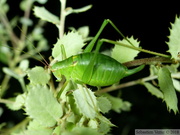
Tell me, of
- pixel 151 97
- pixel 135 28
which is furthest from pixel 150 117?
pixel 135 28

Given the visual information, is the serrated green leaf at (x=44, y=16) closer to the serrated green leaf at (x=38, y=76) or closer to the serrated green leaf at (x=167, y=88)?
the serrated green leaf at (x=38, y=76)

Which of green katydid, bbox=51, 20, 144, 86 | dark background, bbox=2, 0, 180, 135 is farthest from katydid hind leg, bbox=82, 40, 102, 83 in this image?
dark background, bbox=2, 0, 180, 135

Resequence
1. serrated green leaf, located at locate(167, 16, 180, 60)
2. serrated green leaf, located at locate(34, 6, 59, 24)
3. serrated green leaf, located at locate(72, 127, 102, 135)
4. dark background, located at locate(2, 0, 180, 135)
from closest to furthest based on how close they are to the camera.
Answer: serrated green leaf, located at locate(72, 127, 102, 135), serrated green leaf, located at locate(167, 16, 180, 60), serrated green leaf, located at locate(34, 6, 59, 24), dark background, located at locate(2, 0, 180, 135)

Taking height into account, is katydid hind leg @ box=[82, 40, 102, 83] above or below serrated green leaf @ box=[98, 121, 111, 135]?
above

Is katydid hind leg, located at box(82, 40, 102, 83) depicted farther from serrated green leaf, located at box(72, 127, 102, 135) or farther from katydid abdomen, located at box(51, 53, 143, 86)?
serrated green leaf, located at box(72, 127, 102, 135)

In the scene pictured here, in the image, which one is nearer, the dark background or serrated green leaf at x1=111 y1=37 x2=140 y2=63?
serrated green leaf at x1=111 y1=37 x2=140 y2=63

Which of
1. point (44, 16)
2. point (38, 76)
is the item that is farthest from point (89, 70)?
point (44, 16)

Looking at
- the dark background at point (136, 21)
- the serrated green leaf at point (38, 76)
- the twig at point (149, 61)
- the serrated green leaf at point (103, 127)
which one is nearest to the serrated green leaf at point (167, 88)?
the twig at point (149, 61)
